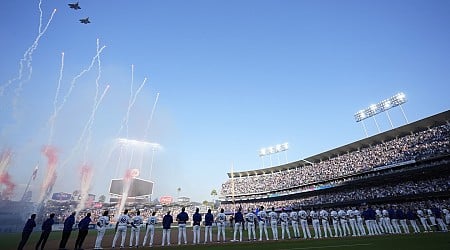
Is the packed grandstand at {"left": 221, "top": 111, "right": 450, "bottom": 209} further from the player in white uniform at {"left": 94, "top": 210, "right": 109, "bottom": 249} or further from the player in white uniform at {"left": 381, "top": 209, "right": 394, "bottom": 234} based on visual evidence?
the player in white uniform at {"left": 94, "top": 210, "right": 109, "bottom": 249}

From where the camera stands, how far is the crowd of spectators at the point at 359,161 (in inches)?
1764

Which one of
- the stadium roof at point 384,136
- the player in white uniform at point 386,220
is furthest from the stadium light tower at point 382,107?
the player in white uniform at point 386,220

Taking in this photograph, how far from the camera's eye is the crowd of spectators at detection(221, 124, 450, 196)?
147 ft

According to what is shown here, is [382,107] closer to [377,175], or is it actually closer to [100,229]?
[377,175]

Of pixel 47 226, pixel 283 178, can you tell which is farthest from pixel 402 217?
pixel 283 178

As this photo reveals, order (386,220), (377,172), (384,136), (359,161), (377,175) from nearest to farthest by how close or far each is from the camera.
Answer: (386,220) → (377,175) → (377,172) → (384,136) → (359,161)

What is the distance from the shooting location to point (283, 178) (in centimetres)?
7619

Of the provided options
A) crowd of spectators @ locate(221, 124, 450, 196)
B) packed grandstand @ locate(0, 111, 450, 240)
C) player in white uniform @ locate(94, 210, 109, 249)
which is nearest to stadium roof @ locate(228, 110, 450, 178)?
packed grandstand @ locate(0, 111, 450, 240)

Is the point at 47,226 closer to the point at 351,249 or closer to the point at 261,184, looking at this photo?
the point at 351,249

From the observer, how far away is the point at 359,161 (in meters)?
56.1

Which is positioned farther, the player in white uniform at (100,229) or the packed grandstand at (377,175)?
the packed grandstand at (377,175)

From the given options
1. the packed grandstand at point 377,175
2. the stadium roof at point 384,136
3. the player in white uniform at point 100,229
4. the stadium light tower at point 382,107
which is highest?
the stadium light tower at point 382,107

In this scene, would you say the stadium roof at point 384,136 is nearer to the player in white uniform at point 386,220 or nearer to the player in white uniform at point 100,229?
the player in white uniform at point 386,220

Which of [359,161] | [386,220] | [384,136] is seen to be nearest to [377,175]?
[359,161]
